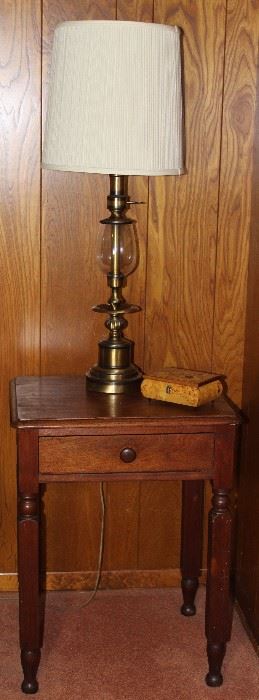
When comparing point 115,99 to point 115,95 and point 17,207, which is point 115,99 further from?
point 17,207

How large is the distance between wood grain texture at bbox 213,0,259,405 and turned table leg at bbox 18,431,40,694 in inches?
25.4

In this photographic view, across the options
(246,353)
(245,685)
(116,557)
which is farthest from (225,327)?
(245,685)

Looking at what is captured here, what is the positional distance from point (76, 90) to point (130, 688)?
121 cm

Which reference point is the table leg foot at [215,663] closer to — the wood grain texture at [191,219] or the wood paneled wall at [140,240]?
the wood paneled wall at [140,240]

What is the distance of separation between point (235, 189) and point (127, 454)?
28.1 inches

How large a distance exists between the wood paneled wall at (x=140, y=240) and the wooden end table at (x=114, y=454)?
317mm

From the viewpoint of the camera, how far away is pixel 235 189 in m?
2.24

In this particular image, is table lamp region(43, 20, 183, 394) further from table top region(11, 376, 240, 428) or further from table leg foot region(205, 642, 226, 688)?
table leg foot region(205, 642, 226, 688)

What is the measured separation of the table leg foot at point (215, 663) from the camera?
6.65 ft

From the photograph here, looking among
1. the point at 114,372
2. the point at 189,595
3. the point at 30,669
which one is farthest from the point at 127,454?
the point at 189,595

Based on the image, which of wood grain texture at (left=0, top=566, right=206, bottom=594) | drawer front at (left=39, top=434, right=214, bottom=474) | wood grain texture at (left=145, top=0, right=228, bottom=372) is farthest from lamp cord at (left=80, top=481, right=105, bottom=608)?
drawer front at (left=39, top=434, right=214, bottom=474)

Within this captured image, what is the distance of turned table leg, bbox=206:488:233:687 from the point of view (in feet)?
6.35

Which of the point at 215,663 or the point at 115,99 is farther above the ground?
the point at 115,99

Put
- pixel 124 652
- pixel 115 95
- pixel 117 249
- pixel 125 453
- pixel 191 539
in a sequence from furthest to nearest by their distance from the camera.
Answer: pixel 191 539 → pixel 124 652 → pixel 117 249 → pixel 125 453 → pixel 115 95
